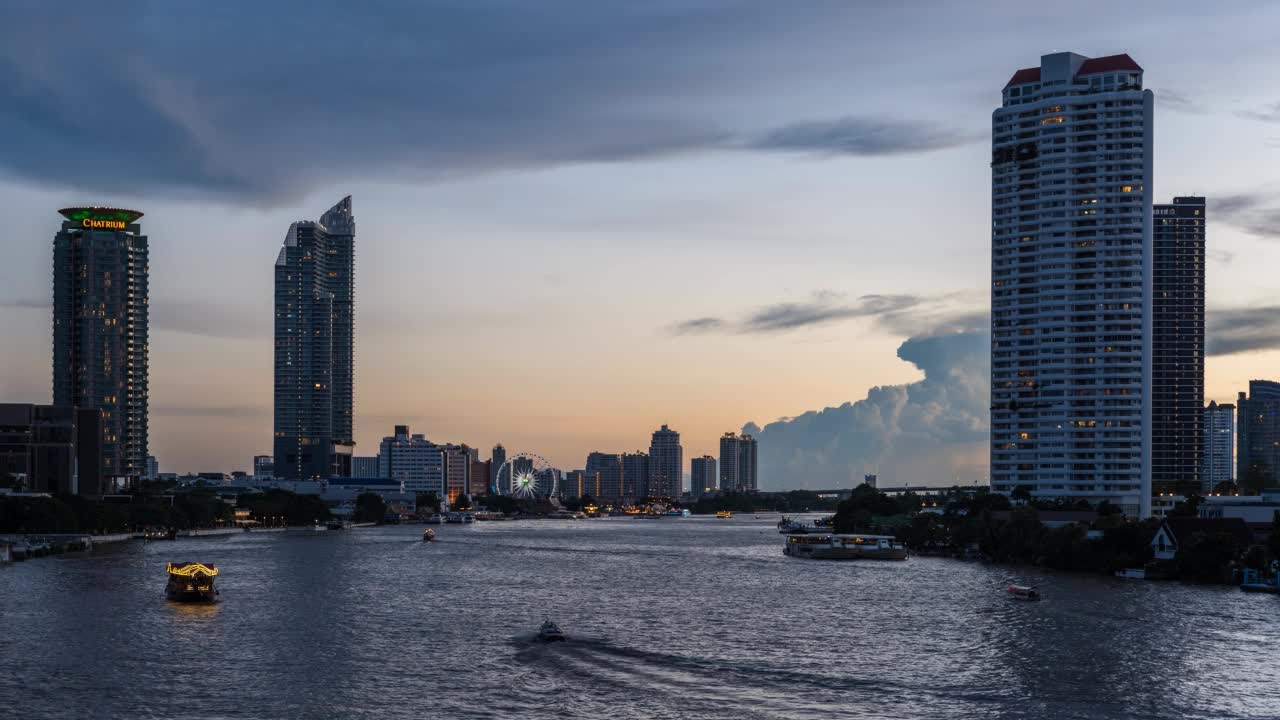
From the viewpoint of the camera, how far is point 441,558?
186 metres

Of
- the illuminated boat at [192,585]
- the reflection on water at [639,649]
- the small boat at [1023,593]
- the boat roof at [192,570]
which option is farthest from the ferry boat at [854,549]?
the illuminated boat at [192,585]

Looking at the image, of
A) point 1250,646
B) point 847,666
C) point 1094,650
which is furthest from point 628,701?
point 1250,646

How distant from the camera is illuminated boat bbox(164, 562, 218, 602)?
112562 mm

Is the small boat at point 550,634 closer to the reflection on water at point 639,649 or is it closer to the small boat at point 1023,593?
the reflection on water at point 639,649

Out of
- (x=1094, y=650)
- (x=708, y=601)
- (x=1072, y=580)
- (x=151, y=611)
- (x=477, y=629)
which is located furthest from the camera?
(x=1072, y=580)

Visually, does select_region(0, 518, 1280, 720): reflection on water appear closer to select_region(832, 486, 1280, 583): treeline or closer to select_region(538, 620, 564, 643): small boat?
select_region(538, 620, 564, 643): small boat

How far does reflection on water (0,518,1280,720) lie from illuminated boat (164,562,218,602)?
1.88 m

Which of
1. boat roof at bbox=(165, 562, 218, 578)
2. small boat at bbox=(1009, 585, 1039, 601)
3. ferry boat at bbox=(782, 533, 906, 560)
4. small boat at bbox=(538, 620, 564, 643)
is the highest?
boat roof at bbox=(165, 562, 218, 578)

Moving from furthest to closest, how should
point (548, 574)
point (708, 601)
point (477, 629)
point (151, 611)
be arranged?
point (548, 574) → point (708, 601) → point (151, 611) → point (477, 629)

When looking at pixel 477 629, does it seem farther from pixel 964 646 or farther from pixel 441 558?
pixel 441 558

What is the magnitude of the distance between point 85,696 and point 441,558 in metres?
118

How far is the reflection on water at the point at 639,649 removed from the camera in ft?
217

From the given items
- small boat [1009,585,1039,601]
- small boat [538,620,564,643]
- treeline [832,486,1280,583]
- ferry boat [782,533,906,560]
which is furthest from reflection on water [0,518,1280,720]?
ferry boat [782,533,906,560]

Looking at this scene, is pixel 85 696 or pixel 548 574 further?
pixel 548 574
